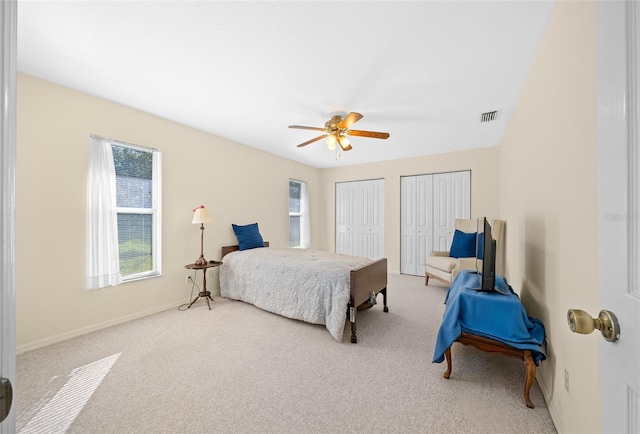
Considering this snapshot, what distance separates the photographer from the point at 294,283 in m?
2.99

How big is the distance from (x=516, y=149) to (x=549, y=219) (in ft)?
5.34

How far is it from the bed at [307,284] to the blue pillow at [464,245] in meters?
1.67

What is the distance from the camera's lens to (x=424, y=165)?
5188mm

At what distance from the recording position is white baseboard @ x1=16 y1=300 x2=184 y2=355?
233cm

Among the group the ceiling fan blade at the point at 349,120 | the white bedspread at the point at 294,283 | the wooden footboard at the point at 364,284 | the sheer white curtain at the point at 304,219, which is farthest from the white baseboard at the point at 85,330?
the ceiling fan blade at the point at 349,120

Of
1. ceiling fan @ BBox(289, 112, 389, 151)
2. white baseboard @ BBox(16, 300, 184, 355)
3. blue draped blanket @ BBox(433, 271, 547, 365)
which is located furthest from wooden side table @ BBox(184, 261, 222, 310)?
blue draped blanket @ BBox(433, 271, 547, 365)

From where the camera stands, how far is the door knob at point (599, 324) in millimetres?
546

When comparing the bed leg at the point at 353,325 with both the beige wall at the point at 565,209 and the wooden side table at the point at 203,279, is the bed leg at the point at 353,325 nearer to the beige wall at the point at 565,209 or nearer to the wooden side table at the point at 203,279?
the beige wall at the point at 565,209

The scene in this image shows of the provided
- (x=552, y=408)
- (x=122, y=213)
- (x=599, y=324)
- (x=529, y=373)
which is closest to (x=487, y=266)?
(x=529, y=373)

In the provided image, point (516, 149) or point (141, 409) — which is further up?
point (516, 149)

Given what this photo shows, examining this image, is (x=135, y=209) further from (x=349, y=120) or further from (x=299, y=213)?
(x=299, y=213)

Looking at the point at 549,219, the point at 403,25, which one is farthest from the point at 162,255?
the point at 549,219

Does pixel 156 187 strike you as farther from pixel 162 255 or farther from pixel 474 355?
pixel 474 355

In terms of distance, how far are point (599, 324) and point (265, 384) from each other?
195 centimetres
